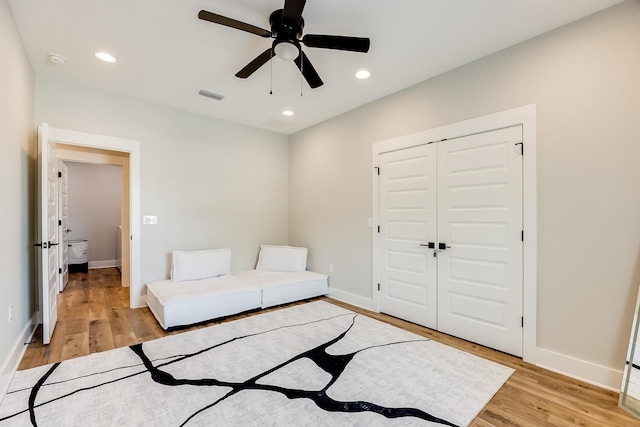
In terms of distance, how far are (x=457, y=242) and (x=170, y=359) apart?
9.46 ft

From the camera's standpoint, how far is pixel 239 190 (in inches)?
185

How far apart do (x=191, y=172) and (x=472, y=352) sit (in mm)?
4118

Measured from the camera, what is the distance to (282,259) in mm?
4602

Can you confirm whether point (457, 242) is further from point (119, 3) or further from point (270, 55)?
point (119, 3)

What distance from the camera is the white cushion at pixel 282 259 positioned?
15.0ft

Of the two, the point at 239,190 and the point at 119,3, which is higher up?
the point at 119,3

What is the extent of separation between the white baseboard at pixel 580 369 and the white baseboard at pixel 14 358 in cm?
397

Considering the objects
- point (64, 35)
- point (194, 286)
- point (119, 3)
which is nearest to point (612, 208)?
point (119, 3)

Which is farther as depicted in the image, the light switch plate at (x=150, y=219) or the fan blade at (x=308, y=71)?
the light switch plate at (x=150, y=219)

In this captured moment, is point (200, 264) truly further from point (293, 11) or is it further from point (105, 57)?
point (293, 11)

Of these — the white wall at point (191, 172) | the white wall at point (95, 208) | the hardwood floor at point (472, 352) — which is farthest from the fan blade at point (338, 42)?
the white wall at point (95, 208)

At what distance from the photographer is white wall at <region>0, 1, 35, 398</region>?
2.02 meters

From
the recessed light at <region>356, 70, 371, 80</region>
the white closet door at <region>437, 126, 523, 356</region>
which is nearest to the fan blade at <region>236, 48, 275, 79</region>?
the recessed light at <region>356, 70, 371, 80</region>

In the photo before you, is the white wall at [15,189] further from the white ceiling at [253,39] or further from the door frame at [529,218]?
the door frame at [529,218]
